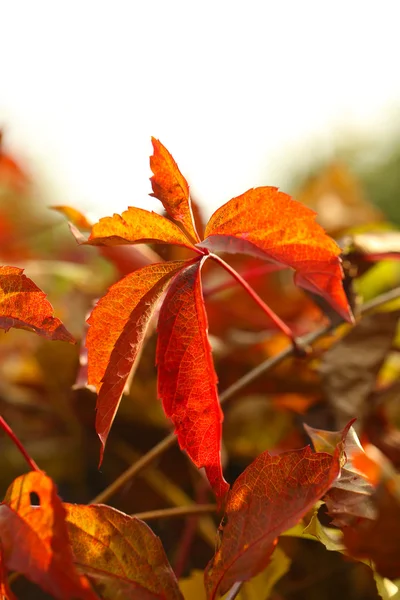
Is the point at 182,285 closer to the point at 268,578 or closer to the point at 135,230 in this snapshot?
the point at 135,230

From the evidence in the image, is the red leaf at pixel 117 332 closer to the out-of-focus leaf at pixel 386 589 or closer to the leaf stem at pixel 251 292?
the leaf stem at pixel 251 292

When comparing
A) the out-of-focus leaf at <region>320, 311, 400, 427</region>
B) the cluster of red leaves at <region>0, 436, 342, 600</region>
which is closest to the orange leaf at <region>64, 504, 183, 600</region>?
the cluster of red leaves at <region>0, 436, 342, 600</region>

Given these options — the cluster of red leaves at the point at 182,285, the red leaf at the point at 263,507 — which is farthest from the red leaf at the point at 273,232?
the red leaf at the point at 263,507

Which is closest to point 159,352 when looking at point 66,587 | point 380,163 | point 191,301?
point 191,301

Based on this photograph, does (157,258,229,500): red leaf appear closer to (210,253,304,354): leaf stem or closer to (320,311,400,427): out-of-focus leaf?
(210,253,304,354): leaf stem

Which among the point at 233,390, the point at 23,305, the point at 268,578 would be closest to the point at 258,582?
the point at 268,578

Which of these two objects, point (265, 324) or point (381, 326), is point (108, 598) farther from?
point (265, 324)
